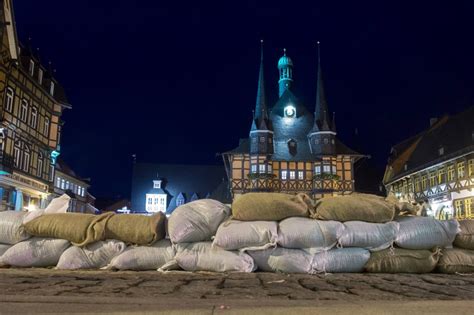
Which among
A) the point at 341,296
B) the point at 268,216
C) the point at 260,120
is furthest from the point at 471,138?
the point at 341,296

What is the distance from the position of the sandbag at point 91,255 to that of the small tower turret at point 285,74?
3691 cm

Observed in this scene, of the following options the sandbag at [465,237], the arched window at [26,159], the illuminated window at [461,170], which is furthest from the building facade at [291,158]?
the sandbag at [465,237]

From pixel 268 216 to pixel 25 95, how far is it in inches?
791

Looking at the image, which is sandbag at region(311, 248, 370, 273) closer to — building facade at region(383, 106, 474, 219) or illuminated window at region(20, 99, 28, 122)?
building facade at region(383, 106, 474, 219)

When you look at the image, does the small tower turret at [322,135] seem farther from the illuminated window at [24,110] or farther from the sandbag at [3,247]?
the sandbag at [3,247]

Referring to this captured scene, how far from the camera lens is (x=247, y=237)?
4207 mm

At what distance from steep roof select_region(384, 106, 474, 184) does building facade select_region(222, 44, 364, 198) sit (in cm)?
405

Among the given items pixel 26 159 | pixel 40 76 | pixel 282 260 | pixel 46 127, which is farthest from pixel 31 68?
pixel 282 260

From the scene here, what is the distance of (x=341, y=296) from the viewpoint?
246cm

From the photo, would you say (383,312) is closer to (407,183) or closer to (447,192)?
(447,192)

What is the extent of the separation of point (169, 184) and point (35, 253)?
37849 mm

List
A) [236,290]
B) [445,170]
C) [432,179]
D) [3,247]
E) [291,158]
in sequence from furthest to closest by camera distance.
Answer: [291,158], [432,179], [445,170], [3,247], [236,290]

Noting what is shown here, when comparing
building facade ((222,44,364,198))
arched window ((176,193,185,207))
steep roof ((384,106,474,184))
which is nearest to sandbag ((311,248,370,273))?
steep roof ((384,106,474,184))

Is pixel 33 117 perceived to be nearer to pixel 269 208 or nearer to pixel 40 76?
pixel 40 76
